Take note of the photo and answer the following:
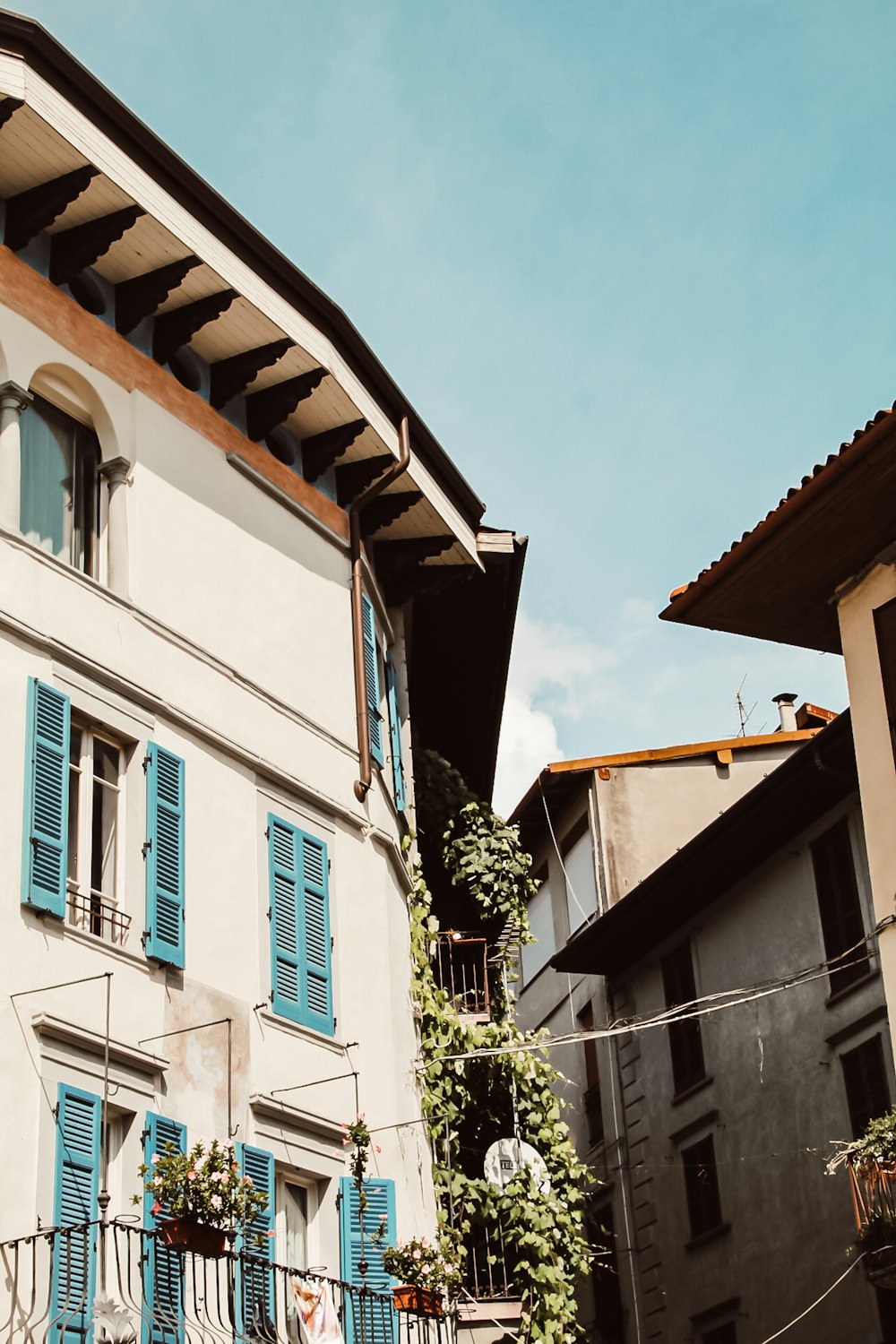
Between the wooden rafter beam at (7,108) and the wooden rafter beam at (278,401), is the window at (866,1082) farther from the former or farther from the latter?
the wooden rafter beam at (7,108)

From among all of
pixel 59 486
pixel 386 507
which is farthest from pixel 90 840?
pixel 386 507

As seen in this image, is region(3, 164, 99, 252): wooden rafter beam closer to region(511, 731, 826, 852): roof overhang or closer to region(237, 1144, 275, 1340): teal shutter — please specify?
region(237, 1144, 275, 1340): teal shutter

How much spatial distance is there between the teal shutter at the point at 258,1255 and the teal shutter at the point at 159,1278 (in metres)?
0.49

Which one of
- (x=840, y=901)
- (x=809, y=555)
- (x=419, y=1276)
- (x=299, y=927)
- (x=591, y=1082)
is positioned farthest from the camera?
(x=591, y=1082)

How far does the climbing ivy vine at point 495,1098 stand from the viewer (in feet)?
57.9

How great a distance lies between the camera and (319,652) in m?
17.4

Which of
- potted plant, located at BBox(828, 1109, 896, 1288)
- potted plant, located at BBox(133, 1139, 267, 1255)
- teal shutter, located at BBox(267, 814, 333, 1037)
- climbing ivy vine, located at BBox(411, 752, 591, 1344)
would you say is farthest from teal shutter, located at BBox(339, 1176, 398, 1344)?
potted plant, located at BBox(828, 1109, 896, 1288)

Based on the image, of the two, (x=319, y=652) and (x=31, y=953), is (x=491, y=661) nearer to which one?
(x=319, y=652)

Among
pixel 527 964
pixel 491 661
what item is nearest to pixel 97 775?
pixel 491 661

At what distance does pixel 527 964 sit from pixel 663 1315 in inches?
359

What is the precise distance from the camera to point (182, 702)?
49.8 feet

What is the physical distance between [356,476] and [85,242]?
4229 millimetres

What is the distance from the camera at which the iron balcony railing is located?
11602 mm

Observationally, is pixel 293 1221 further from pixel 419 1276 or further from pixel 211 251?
pixel 211 251
